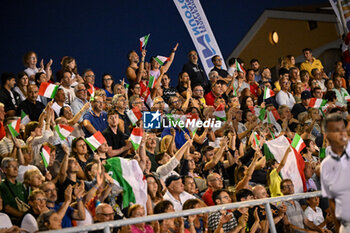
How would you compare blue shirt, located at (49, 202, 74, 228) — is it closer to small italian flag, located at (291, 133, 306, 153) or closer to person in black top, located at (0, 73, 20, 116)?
person in black top, located at (0, 73, 20, 116)

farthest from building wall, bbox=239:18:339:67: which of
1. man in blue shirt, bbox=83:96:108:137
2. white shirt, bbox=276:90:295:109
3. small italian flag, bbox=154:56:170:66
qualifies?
man in blue shirt, bbox=83:96:108:137

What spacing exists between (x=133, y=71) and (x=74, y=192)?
4.37 m

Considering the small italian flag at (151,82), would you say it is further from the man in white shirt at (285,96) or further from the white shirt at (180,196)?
the white shirt at (180,196)

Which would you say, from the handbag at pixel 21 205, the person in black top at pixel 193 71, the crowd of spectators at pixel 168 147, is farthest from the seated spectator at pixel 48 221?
the person in black top at pixel 193 71

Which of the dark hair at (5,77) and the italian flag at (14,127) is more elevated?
the dark hair at (5,77)

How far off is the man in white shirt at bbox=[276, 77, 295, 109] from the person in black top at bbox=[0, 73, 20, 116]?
4.59 meters

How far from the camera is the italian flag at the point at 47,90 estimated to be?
8.54 m

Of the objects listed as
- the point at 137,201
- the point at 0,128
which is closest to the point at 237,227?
the point at 137,201

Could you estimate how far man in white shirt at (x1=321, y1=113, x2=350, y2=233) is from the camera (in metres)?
4.19

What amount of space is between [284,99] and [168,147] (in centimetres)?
354

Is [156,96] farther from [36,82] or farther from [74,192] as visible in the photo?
[74,192]

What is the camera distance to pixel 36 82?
31.0 ft

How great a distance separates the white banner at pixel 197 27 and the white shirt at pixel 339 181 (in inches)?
323

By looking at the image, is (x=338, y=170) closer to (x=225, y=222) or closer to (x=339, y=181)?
(x=339, y=181)
